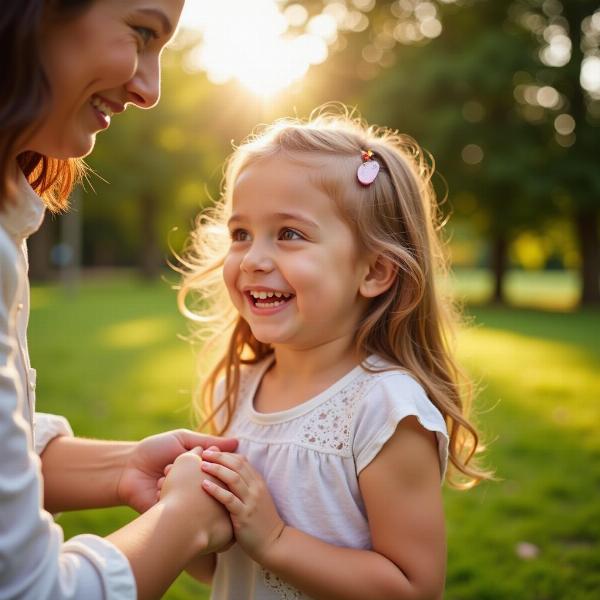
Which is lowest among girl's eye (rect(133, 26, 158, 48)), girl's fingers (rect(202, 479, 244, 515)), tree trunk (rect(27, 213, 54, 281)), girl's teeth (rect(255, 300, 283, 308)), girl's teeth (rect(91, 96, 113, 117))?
girl's fingers (rect(202, 479, 244, 515))

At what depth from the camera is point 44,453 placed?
2.08 m

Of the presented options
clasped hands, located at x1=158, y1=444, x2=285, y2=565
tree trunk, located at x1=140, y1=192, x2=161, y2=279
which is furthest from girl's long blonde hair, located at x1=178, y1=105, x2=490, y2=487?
tree trunk, located at x1=140, y1=192, x2=161, y2=279

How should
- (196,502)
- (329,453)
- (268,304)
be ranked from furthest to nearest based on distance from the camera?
(268,304), (329,453), (196,502)

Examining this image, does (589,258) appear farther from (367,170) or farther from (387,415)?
(387,415)

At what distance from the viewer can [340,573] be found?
5.74 ft

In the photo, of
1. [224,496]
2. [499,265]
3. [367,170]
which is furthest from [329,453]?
[499,265]

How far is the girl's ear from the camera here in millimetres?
2083

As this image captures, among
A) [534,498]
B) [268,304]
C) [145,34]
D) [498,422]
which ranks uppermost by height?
[145,34]

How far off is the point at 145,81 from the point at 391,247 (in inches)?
34.4

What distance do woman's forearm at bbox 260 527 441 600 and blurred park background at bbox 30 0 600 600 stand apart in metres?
1.08

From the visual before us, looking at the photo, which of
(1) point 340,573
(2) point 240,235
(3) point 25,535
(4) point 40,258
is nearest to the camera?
(3) point 25,535

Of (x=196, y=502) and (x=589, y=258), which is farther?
(x=589, y=258)

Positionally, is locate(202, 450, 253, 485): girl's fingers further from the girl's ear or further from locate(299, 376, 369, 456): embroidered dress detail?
the girl's ear

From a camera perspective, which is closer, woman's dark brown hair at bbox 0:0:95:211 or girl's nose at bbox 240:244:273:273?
woman's dark brown hair at bbox 0:0:95:211
